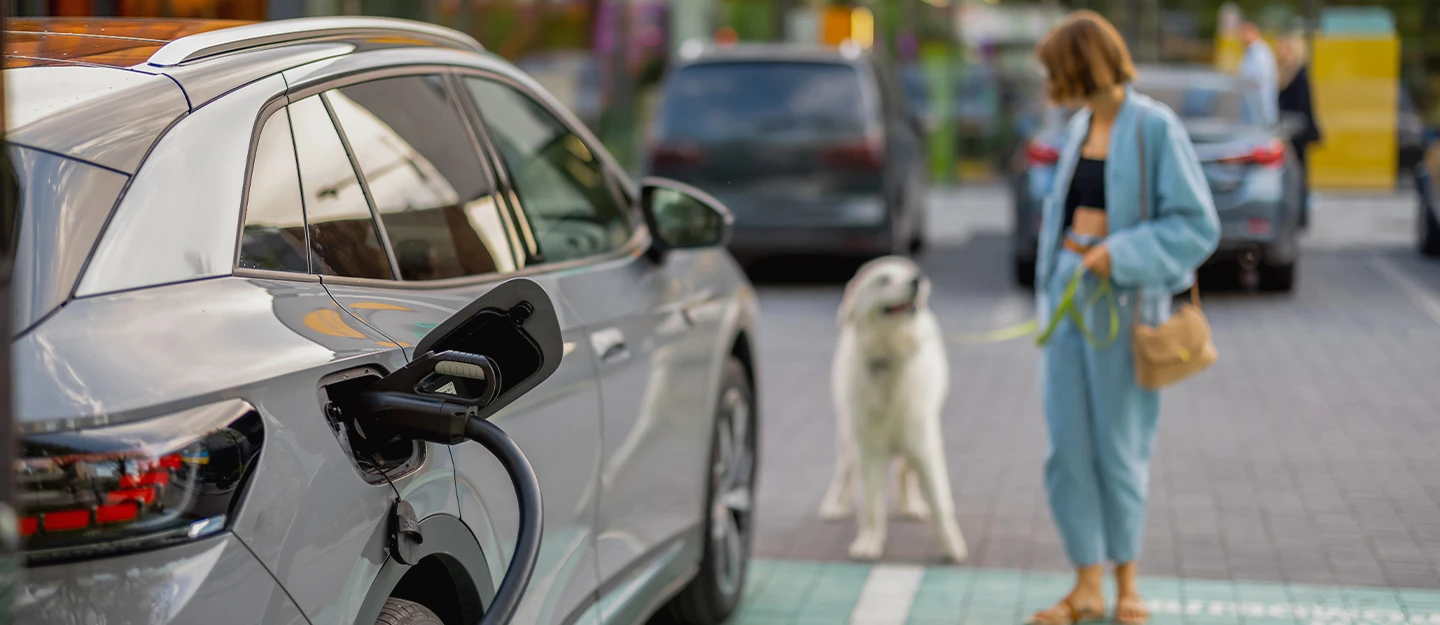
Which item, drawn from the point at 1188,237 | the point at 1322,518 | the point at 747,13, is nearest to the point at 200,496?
the point at 1188,237

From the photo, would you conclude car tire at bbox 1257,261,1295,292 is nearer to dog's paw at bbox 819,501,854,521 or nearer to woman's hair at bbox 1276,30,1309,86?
woman's hair at bbox 1276,30,1309,86

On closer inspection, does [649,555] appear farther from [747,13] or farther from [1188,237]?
[747,13]

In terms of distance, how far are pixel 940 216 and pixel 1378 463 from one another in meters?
13.8

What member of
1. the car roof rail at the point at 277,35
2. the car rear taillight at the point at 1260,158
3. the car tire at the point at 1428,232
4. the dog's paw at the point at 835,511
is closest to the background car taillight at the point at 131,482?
the car roof rail at the point at 277,35

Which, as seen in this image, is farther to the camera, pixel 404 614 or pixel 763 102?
pixel 763 102

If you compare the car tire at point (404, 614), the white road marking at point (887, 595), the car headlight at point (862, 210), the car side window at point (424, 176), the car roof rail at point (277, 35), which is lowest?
the white road marking at point (887, 595)

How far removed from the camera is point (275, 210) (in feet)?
8.73

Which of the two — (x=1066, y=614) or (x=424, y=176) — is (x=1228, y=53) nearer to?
(x=1066, y=614)

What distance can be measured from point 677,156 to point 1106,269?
7898 mm

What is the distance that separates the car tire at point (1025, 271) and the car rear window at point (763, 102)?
1636 millimetres

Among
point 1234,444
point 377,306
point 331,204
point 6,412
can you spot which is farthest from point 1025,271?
point 6,412

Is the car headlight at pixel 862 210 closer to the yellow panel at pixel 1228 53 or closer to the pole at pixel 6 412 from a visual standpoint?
the pole at pixel 6 412

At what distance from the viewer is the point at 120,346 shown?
2096mm

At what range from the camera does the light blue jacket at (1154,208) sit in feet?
15.3
